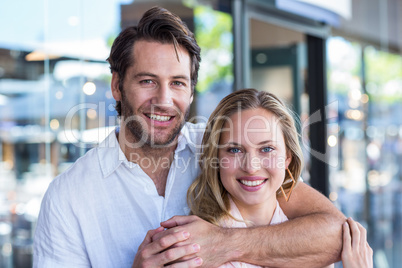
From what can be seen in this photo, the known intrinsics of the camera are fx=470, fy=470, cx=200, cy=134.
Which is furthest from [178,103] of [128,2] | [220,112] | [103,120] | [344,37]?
[344,37]

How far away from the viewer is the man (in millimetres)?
1555

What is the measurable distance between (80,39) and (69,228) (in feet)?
6.21

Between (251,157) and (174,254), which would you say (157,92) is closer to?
(251,157)

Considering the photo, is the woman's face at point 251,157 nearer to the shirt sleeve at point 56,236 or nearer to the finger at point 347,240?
the finger at point 347,240

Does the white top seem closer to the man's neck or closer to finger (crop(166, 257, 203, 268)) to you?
finger (crop(166, 257, 203, 268))

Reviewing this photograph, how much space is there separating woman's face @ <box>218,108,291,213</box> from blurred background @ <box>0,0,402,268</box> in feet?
2.53

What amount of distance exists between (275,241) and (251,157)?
29 cm

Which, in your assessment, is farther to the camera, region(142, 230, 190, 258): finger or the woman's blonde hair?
the woman's blonde hair

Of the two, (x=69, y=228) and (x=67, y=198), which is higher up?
(x=67, y=198)

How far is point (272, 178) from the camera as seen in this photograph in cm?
166

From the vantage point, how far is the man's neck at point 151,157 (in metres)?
1.80

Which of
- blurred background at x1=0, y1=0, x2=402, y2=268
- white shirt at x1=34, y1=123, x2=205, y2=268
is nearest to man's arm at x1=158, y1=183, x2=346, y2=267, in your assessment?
white shirt at x1=34, y1=123, x2=205, y2=268

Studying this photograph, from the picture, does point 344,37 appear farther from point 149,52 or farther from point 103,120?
point 149,52

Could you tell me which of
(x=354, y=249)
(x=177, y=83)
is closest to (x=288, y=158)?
(x=354, y=249)
